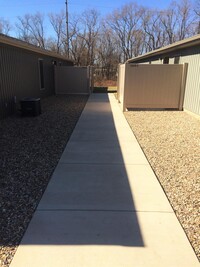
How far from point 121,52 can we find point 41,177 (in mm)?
34260

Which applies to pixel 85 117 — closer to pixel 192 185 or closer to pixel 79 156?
pixel 79 156

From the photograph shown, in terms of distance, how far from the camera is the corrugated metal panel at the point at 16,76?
861 centimetres

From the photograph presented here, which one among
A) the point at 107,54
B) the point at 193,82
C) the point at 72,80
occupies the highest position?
the point at 107,54

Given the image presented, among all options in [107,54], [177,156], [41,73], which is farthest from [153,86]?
[107,54]

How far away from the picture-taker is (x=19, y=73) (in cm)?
1021

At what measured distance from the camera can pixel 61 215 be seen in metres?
2.97

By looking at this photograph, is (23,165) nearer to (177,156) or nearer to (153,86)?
(177,156)

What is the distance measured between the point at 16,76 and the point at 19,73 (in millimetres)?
396

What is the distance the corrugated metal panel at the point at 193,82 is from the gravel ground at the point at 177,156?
0.48 m

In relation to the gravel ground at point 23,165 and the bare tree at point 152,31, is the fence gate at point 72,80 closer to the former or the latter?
the gravel ground at point 23,165

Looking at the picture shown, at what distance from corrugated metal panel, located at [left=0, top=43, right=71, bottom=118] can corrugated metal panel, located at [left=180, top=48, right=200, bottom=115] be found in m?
6.55

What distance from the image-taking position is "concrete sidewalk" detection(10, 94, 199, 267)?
233 centimetres

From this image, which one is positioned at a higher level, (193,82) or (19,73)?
(19,73)

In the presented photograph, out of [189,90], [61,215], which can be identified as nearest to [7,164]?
[61,215]
